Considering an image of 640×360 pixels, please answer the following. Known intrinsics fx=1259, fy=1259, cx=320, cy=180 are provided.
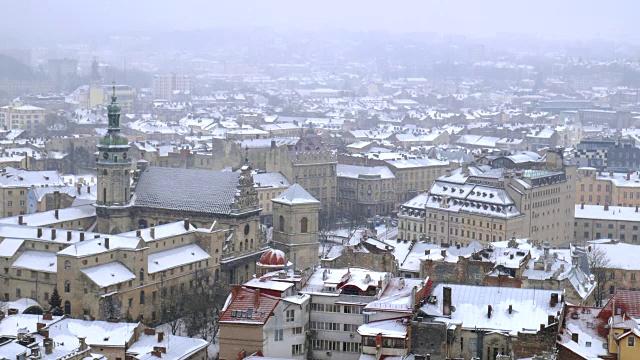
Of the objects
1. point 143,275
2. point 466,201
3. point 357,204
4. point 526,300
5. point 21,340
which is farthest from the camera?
point 357,204

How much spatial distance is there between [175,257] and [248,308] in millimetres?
20988

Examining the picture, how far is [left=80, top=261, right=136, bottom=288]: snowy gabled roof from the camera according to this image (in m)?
75.9

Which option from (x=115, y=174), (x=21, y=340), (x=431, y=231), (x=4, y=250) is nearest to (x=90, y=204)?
(x=115, y=174)

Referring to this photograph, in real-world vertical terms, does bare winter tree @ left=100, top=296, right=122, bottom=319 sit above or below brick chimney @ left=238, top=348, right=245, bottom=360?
below

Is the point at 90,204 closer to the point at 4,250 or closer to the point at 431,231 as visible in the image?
the point at 4,250

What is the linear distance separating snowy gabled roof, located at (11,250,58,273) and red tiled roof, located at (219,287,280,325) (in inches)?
706

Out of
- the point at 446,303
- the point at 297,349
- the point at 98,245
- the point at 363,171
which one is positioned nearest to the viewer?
the point at 446,303

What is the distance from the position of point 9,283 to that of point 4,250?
7.36ft

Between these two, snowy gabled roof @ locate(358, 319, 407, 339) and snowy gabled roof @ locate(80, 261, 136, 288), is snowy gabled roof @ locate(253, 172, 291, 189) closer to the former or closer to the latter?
snowy gabled roof @ locate(80, 261, 136, 288)

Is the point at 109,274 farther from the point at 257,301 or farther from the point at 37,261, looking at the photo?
the point at 257,301

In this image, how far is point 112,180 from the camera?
91688 mm

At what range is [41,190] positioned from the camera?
10962cm

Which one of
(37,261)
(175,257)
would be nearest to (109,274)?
(37,261)

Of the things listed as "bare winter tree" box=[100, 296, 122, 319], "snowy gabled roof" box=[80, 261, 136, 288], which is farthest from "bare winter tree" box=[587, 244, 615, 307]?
"bare winter tree" box=[100, 296, 122, 319]
